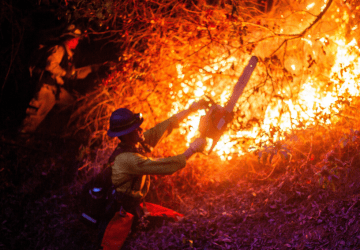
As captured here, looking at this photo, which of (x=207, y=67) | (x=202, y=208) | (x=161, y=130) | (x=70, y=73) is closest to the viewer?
(x=161, y=130)

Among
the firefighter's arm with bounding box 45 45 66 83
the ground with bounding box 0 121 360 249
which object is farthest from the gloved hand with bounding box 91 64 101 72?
the ground with bounding box 0 121 360 249

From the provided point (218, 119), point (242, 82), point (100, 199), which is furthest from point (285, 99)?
point (100, 199)

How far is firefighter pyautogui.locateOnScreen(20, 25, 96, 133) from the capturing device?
687 cm

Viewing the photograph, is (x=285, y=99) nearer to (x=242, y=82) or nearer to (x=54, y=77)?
(x=242, y=82)

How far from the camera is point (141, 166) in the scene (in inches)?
142

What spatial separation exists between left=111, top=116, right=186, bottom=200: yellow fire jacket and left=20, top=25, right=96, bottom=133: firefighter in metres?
3.88

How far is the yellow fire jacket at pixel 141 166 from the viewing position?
3.54 meters

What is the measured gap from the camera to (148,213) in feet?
14.6

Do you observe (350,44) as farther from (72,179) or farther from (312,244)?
(72,179)

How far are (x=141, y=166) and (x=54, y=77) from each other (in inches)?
188

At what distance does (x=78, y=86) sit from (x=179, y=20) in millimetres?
3819

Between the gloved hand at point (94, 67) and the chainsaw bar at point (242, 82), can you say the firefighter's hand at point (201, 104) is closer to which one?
the chainsaw bar at point (242, 82)

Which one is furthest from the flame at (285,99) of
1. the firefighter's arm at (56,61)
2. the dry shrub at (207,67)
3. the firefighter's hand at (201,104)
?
the firefighter's arm at (56,61)

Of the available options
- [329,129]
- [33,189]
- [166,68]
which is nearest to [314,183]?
[329,129]
